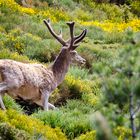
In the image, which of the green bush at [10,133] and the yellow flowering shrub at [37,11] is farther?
the yellow flowering shrub at [37,11]

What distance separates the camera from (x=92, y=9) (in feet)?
102

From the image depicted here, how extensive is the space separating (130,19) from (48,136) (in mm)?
22429

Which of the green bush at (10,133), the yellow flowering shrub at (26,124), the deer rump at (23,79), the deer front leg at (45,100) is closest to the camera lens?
the green bush at (10,133)

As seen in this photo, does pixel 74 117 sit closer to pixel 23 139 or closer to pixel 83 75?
pixel 23 139

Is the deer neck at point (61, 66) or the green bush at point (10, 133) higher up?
the green bush at point (10, 133)

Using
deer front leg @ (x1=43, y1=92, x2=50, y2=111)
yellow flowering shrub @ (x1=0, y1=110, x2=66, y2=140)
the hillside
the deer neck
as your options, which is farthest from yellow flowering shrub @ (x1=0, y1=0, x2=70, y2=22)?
yellow flowering shrub @ (x1=0, y1=110, x2=66, y2=140)

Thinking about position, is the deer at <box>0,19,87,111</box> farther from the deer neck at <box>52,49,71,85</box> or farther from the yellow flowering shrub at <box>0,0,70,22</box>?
the yellow flowering shrub at <box>0,0,70,22</box>

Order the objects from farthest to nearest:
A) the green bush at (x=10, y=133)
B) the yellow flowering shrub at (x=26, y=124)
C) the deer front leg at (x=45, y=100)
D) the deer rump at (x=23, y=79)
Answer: the deer front leg at (x=45, y=100)
the deer rump at (x=23, y=79)
the yellow flowering shrub at (x=26, y=124)
the green bush at (x=10, y=133)

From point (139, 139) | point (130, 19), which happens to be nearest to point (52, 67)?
point (139, 139)

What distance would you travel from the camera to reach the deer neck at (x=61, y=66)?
11.1 meters

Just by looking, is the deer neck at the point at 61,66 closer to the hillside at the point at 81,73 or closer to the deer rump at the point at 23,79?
the deer rump at the point at 23,79

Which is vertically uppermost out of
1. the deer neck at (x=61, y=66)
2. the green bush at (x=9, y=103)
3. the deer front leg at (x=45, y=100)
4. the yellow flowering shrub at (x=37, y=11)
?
the deer neck at (x=61, y=66)

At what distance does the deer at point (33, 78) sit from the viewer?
963 centimetres

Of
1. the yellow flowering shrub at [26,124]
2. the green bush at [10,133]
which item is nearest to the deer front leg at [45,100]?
the yellow flowering shrub at [26,124]
